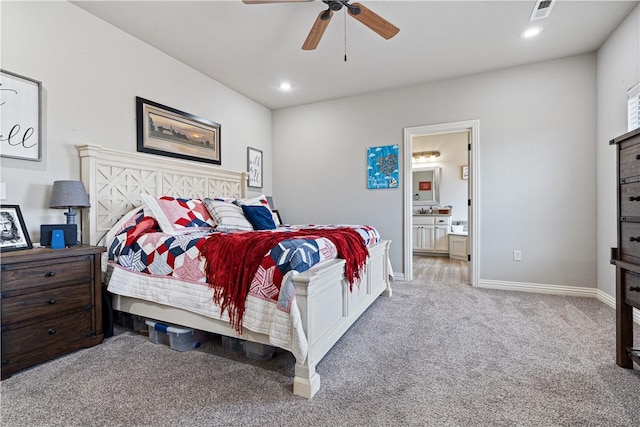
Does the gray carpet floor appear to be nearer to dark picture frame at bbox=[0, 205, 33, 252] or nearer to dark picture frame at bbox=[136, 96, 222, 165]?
dark picture frame at bbox=[0, 205, 33, 252]

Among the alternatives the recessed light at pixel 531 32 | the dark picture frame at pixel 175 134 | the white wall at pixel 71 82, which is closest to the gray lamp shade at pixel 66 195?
the white wall at pixel 71 82

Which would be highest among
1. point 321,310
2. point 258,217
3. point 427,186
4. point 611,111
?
point 611,111

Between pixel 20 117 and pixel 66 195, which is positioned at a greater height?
pixel 20 117

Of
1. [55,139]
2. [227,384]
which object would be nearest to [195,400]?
[227,384]

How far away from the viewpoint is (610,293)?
285 centimetres

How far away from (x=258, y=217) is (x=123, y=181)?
49.7 inches

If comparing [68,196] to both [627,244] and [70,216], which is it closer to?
[70,216]

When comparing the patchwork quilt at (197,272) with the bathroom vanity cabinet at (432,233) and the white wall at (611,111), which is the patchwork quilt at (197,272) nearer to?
the white wall at (611,111)

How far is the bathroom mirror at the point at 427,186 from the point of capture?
652cm

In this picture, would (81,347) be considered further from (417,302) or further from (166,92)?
(417,302)

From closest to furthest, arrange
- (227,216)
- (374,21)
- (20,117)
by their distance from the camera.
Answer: (20,117)
(374,21)
(227,216)

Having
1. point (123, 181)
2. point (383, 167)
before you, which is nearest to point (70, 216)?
point (123, 181)

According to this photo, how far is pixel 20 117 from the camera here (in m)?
2.03

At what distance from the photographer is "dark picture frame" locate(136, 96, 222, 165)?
2.88 m
